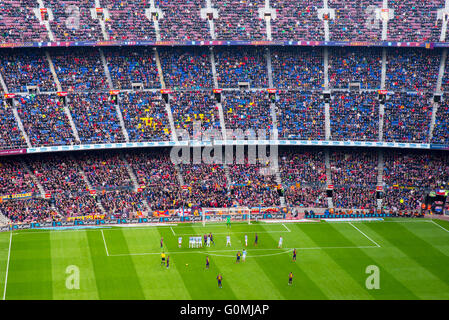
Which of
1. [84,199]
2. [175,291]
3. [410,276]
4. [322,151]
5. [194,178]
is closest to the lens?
[175,291]

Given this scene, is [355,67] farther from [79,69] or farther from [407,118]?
[79,69]

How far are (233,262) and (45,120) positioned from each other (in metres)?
27.5

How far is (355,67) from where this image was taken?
227 feet

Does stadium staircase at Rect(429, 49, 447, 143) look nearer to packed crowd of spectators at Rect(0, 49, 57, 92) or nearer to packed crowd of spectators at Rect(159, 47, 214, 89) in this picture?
packed crowd of spectators at Rect(159, 47, 214, 89)

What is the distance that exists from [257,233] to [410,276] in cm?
1514

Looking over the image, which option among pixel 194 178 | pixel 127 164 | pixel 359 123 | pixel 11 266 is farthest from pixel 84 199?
pixel 359 123

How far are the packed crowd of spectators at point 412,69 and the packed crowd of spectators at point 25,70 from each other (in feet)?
→ 126

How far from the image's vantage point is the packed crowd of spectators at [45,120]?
193 ft

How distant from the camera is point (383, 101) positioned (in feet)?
220

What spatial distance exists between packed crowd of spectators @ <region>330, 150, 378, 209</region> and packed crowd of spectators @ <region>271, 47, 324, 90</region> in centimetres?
894

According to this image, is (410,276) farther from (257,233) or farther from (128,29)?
(128,29)

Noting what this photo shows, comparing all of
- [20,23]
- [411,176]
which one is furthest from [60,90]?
[411,176]

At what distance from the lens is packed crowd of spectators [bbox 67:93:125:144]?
60469 mm

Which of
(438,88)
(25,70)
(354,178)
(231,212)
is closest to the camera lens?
(231,212)
